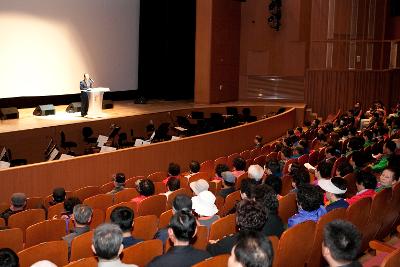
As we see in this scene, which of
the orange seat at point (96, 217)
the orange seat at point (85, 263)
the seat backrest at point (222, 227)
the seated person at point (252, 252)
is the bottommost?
the orange seat at point (96, 217)

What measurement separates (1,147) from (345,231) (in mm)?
8523

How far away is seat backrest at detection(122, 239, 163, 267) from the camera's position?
3590 millimetres

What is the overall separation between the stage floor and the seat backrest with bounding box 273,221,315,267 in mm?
7658

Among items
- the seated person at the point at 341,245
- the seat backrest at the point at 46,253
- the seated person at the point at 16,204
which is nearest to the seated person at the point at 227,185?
the seated person at the point at 16,204

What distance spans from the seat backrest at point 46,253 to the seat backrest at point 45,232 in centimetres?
81

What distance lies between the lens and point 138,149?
8.73 meters

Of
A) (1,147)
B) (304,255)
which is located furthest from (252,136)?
(304,255)

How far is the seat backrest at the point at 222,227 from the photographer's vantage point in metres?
4.28

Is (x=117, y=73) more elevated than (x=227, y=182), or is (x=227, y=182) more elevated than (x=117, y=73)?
(x=117, y=73)

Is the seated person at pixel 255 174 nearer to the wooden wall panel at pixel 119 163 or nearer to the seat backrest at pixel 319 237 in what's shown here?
the seat backrest at pixel 319 237

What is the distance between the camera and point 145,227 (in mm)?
4660

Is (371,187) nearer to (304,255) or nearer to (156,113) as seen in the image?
(304,255)

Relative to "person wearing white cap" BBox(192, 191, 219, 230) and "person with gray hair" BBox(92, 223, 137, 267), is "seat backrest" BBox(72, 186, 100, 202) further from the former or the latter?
"person with gray hair" BBox(92, 223, 137, 267)

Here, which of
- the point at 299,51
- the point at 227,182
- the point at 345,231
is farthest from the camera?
the point at 299,51
